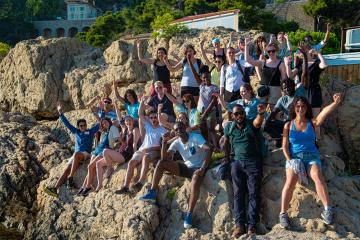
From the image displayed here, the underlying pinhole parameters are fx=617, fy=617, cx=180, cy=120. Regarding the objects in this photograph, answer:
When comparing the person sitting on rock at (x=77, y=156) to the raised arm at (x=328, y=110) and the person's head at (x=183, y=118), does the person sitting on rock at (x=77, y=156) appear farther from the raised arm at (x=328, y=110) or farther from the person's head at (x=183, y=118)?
the raised arm at (x=328, y=110)

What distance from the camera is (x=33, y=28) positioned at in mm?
75250

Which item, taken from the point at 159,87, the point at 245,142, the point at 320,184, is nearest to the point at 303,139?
the point at 320,184

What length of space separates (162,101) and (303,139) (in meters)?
3.48

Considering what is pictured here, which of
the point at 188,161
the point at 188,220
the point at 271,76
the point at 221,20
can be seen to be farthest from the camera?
the point at 221,20

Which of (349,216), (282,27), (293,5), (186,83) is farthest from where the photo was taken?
(293,5)

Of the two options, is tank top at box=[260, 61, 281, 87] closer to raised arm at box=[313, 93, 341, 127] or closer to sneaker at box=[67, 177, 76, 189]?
raised arm at box=[313, 93, 341, 127]

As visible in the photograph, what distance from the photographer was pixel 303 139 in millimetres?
9141

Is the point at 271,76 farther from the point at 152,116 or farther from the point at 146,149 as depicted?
the point at 146,149

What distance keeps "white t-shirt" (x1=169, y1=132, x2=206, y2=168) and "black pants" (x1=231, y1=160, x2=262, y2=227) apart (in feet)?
2.31

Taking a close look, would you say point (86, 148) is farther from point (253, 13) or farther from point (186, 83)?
point (253, 13)

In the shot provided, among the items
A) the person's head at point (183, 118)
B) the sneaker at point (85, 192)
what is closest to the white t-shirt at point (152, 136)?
the person's head at point (183, 118)

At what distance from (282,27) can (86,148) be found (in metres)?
22.1

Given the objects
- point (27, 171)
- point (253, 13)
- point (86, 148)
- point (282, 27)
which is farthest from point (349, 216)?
point (282, 27)

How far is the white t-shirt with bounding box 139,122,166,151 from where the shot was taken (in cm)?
1075
